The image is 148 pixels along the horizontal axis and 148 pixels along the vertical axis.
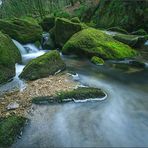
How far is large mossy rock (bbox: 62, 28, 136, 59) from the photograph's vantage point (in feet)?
43.1

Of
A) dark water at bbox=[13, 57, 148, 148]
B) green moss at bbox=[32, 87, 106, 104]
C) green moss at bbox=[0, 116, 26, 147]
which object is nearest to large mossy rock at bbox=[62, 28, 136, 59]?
dark water at bbox=[13, 57, 148, 148]

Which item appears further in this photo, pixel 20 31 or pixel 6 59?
pixel 20 31

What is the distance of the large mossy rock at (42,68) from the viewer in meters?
9.77

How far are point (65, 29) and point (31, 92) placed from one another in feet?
26.0

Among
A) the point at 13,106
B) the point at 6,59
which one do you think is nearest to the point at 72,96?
the point at 13,106

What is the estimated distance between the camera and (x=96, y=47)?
13211 mm

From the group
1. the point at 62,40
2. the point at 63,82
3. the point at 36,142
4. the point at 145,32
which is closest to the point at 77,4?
the point at 145,32

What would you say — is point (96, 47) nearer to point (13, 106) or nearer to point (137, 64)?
point (137, 64)

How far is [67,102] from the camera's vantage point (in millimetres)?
7812

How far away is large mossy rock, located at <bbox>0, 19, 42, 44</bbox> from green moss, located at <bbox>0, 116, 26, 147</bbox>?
9881 millimetres

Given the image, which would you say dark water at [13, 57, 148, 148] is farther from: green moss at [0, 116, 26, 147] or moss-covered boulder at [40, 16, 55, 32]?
moss-covered boulder at [40, 16, 55, 32]

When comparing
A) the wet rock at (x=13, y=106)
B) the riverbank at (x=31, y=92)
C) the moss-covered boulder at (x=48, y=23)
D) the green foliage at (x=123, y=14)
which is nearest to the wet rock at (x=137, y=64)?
the riverbank at (x=31, y=92)

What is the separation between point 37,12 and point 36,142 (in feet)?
95.9

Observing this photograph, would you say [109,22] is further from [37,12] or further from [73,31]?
[37,12]
